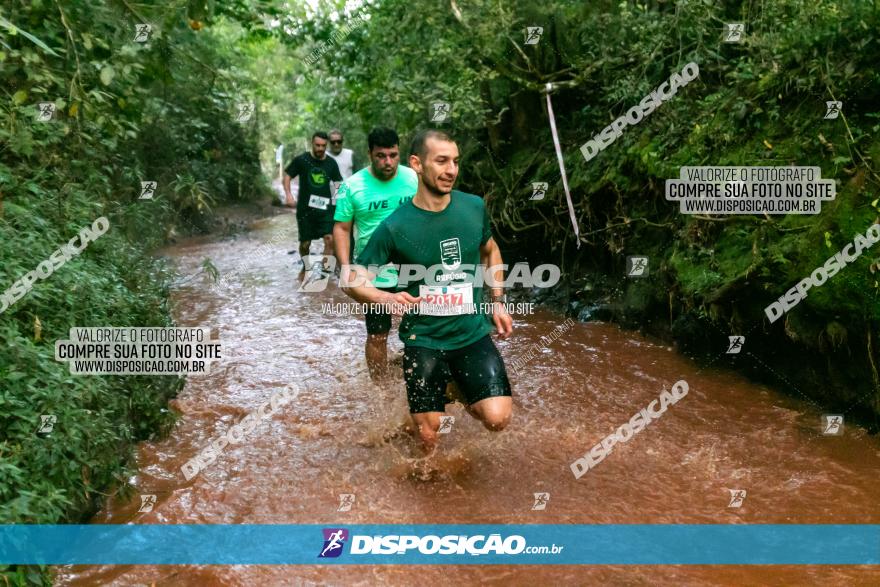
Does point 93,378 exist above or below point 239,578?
above

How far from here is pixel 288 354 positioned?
7574 millimetres

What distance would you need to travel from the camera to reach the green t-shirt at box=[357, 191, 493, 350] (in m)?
4.39

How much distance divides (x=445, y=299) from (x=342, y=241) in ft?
4.44

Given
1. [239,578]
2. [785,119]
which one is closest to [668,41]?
[785,119]

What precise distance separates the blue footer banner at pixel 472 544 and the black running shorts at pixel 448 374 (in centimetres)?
70

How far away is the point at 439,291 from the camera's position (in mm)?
4438

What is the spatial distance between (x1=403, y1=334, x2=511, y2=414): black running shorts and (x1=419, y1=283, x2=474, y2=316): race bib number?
8.7 inches

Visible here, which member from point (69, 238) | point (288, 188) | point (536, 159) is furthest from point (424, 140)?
point (288, 188)

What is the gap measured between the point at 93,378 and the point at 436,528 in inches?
84.2

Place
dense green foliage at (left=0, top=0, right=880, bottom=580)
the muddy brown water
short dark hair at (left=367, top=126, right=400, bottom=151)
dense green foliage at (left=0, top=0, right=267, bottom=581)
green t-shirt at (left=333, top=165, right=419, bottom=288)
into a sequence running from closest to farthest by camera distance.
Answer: dense green foliage at (left=0, top=0, right=267, bottom=581) → the muddy brown water → dense green foliage at (left=0, top=0, right=880, bottom=580) → short dark hair at (left=367, top=126, right=400, bottom=151) → green t-shirt at (left=333, top=165, right=419, bottom=288)

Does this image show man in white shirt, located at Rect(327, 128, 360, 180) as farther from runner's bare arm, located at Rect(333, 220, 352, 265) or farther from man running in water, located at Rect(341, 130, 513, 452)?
man running in water, located at Rect(341, 130, 513, 452)

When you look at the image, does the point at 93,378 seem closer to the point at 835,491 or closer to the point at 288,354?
the point at 288,354

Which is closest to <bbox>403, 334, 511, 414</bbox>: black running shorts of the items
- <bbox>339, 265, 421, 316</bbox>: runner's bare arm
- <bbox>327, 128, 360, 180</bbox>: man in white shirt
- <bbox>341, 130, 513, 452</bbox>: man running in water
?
<bbox>341, 130, 513, 452</bbox>: man running in water

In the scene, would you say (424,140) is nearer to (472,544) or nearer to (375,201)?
(375,201)
